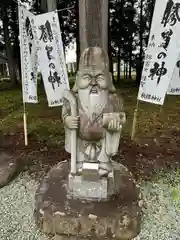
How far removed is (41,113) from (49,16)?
2.88 meters

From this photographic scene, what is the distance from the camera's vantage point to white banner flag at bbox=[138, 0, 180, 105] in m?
3.67

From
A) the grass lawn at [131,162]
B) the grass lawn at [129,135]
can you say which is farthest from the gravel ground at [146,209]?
the grass lawn at [129,135]

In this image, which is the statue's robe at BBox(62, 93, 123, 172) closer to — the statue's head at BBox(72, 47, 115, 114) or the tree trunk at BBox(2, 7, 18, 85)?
the statue's head at BBox(72, 47, 115, 114)

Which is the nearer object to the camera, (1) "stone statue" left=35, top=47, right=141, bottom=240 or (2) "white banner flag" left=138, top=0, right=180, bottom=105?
(1) "stone statue" left=35, top=47, right=141, bottom=240

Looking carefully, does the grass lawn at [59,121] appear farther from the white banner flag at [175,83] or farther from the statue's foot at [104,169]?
the statue's foot at [104,169]

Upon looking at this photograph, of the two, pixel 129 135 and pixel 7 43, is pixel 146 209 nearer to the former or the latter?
pixel 129 135

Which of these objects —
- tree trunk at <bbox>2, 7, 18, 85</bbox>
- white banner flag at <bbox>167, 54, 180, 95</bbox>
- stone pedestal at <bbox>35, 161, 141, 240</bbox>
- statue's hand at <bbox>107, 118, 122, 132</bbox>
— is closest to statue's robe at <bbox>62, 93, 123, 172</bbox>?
statue's hand at <bbox>107, 118, 122, 132</bbox>

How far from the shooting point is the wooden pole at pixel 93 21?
4141mm

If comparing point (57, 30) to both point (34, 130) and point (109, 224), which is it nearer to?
point (34, 130)

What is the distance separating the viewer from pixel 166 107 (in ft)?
24.5

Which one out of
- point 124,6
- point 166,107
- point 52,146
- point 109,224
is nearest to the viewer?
point 109,224

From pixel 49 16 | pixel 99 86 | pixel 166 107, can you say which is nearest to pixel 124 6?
pixel 166 107

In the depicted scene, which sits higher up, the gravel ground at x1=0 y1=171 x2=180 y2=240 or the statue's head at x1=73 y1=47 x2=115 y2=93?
the statue's head at x1=73 y1=47 x2=115 y2=93

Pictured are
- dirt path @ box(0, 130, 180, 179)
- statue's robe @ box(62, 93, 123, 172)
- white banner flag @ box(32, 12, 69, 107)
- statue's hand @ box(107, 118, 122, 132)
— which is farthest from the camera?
white banner flag @ box(32, 12, 69, 107)
